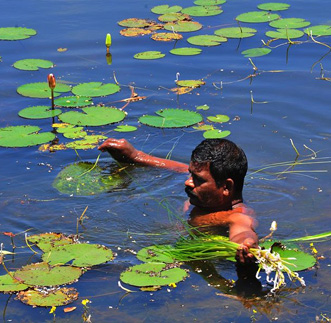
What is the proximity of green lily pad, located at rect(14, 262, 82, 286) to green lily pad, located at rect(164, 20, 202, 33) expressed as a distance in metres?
5.62

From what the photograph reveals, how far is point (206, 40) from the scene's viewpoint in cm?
970

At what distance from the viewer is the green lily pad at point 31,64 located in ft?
29.5

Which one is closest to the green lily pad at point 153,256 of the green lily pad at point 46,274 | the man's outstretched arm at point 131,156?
the green lily pad at point 46,274

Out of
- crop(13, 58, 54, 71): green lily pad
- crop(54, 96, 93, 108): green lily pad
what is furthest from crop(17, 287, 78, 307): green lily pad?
crop(13, 58, 54, 71): green lily pad

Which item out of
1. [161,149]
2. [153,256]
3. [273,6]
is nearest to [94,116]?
[161,149]

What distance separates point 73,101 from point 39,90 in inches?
20.7

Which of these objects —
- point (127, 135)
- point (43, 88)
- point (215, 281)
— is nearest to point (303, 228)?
point (215, 281)

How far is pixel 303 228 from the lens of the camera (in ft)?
19.2

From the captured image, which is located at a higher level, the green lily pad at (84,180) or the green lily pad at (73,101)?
the green lily pad at (73,101)

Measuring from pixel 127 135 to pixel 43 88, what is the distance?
148 cm

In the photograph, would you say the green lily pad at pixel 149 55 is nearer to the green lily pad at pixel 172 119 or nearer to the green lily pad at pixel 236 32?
the green lily pad at pixel 236 32

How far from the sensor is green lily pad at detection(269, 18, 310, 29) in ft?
32.9

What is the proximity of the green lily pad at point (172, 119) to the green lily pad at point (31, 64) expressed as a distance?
6.33ft

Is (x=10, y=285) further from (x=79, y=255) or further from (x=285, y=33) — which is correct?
(x=285, y=33)
